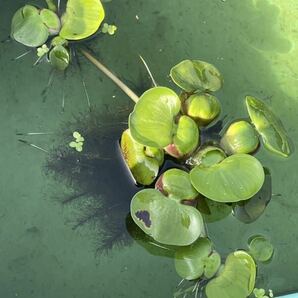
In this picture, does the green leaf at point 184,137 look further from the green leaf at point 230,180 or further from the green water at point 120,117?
the green water at point 120,117

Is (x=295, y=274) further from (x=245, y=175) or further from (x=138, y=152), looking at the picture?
(x=138, y=152)

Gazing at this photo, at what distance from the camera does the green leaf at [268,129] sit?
1.68 metres

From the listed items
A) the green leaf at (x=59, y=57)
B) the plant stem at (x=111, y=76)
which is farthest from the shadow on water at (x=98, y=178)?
the green leaf at (x=59, y=57)

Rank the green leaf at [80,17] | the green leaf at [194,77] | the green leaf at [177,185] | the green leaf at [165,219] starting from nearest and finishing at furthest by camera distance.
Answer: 1. the green leaf at [165,219]
2. the green leaf at [177,185]
3. the green leaf at [194,77]
4. the green leaf at [80,17]

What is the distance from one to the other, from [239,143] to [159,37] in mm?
522

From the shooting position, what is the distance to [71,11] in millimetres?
1863

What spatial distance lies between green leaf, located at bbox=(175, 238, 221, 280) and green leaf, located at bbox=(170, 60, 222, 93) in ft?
1.60

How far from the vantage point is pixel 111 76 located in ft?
6.20

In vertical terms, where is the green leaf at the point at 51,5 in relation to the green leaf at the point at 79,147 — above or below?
above

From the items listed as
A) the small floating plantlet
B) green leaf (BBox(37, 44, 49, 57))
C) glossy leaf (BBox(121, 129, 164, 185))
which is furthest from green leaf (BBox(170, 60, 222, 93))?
green leaf (BBox(37, 44, 49, 57))

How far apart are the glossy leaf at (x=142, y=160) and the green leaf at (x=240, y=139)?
227mm

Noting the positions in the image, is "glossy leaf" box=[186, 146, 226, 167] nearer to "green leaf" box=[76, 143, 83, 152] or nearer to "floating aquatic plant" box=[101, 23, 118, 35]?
"green leaf" box=[76, 143, 83, 152]

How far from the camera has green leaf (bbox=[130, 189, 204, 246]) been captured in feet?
5.11

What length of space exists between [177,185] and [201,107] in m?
0.27
